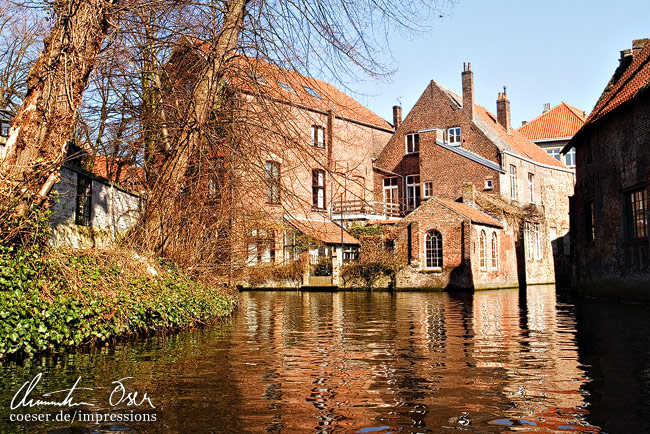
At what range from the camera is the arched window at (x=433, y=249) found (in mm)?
31719

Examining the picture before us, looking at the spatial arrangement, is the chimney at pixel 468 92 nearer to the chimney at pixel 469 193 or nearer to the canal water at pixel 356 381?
the chimney at pixel 469 193

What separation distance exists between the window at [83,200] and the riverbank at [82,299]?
3508 mm

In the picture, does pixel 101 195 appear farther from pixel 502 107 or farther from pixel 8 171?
pixel 502 107

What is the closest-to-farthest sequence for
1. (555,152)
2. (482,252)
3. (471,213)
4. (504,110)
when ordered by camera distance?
(482,252)
(471,213)
(504,110)
(555,152)

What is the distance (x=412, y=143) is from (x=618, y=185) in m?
22.3

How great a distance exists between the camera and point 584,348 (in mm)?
9117

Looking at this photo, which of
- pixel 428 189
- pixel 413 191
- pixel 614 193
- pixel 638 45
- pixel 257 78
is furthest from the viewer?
pixel 413 191

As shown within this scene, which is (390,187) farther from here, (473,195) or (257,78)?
(257,78)

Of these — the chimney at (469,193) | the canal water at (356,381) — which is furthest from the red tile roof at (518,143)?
the canal water at (356,381)

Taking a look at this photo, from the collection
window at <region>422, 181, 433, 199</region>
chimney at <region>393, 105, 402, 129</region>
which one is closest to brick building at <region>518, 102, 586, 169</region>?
chimney at <region>393, 105, 402, 129</region>

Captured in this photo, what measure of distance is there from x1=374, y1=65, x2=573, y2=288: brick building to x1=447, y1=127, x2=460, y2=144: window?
6 cm

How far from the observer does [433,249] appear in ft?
104

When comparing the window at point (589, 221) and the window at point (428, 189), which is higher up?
the window at point (428, 189)

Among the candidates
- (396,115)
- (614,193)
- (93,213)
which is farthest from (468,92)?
(93,213)
